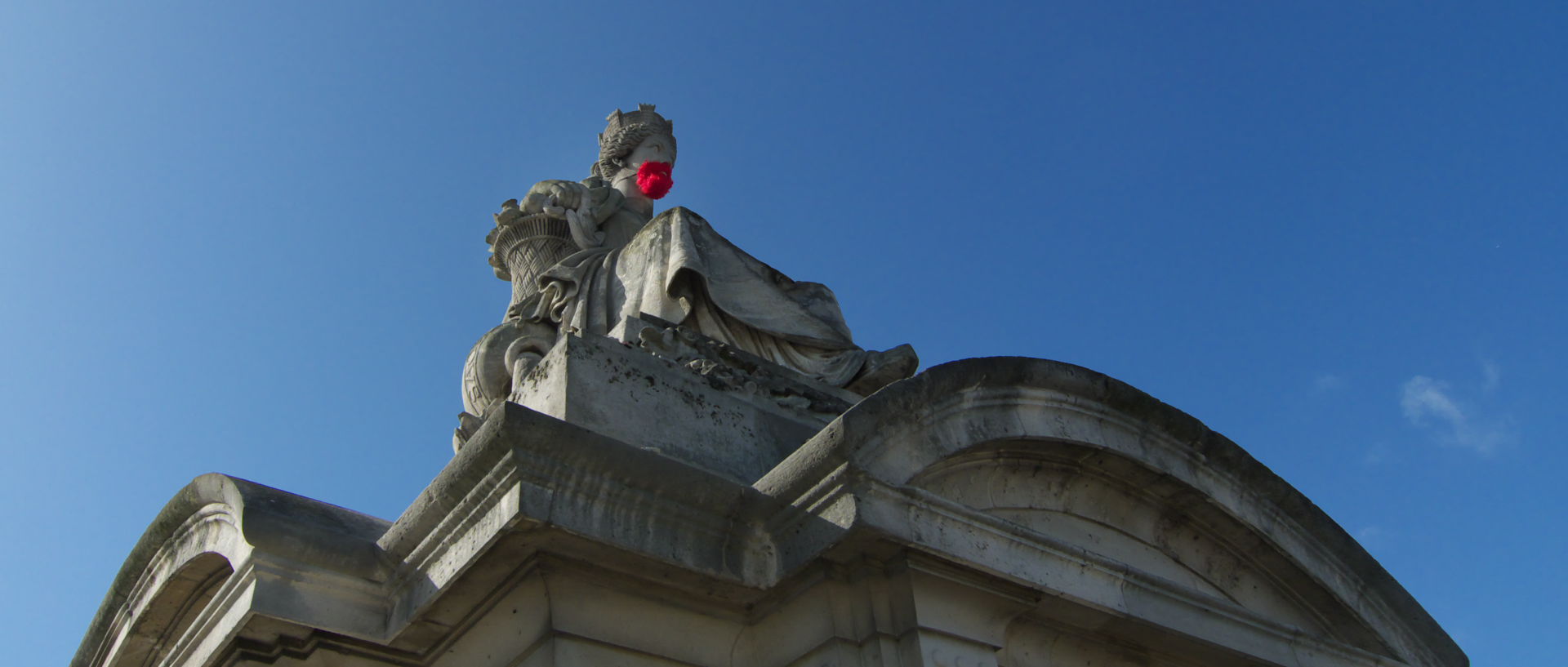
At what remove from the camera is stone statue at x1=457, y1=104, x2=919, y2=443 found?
6047 millimetres

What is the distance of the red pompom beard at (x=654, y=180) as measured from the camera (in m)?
8.61

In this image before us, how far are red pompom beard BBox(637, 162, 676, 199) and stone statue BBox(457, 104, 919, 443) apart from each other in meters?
0.58

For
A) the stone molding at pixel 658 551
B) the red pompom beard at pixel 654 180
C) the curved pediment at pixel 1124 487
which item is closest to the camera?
the stone molding at pixel 658 551

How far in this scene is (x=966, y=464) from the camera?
14.9ft

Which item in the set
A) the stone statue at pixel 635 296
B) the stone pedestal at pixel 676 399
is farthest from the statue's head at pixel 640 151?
the stone pedestal at pixel 676 399

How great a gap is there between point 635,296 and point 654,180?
2475mm

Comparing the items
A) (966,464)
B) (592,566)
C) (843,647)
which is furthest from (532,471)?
(966,464)

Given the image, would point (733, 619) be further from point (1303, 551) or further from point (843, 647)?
point (1303, 551)

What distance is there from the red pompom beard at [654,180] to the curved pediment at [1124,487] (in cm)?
441

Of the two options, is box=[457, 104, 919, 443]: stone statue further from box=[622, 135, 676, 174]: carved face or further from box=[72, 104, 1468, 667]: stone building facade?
box=[622, 135, 676, 174]: carved face

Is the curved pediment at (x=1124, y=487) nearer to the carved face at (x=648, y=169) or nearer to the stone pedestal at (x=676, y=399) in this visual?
the stone pedestal at (x=676, y=399)

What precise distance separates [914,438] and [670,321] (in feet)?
6.33

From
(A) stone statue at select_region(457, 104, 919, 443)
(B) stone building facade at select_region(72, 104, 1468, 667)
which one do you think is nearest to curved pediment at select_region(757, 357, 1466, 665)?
(B) stone building facade at select_region(72, 104, 1468, 667)

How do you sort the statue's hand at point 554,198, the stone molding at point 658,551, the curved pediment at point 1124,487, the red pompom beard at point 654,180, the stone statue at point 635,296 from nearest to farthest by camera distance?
the stone molding at point 658,551, the curved pediment at point 1124,487, the stone statue at point 635,296, the statue's hand at point 554,198, the red pompom beard at point 654,180
